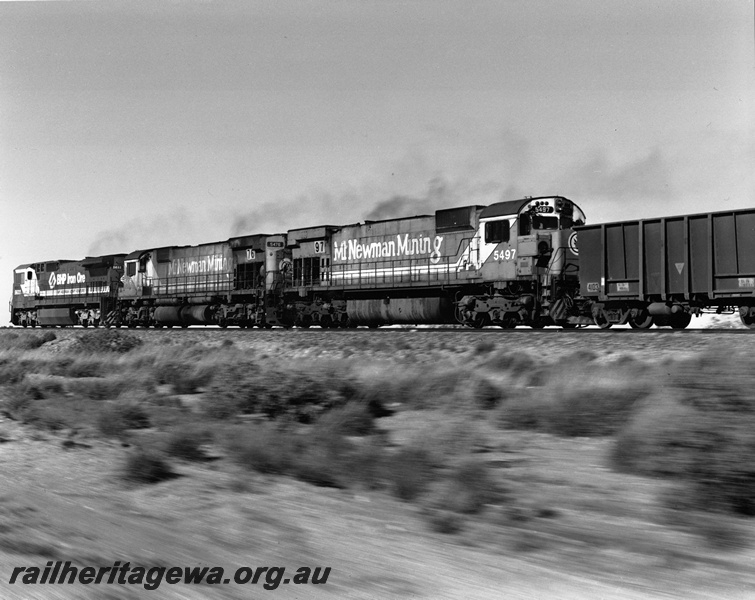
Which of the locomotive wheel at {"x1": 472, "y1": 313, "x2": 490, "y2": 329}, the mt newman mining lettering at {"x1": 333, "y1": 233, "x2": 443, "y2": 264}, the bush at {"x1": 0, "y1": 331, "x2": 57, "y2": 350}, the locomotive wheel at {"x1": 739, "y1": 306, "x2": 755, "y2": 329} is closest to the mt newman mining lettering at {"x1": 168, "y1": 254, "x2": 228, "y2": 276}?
the mt newman mining lettering at {"x1": 333, "y1": 233, "x2": 443, "y2": 264}

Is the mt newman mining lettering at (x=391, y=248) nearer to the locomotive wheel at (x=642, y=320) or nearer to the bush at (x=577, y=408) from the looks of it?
the locomotive wheel at (x=642, y=320)

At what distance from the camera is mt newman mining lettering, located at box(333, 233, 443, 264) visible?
86.6ft

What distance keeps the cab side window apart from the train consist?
34 mm

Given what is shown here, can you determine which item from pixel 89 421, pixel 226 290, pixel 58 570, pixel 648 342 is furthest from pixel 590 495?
pixel 226 290

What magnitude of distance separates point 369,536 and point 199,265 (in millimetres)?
32685

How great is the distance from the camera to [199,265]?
36.4 metres

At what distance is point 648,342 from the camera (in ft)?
52.9

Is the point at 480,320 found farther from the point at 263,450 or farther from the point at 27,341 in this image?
the point at 27,341

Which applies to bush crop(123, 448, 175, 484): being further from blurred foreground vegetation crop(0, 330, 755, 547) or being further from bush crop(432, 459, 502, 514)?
bush crop(432, 459, 502, 514)

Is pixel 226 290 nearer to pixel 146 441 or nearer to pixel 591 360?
pixel 591 360

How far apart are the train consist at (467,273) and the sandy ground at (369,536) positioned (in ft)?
46.1

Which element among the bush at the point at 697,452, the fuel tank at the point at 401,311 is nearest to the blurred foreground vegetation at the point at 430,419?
the bush at the point at 697,452

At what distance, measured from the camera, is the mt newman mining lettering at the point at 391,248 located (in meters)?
26.4

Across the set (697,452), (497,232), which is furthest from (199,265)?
(697,452)
